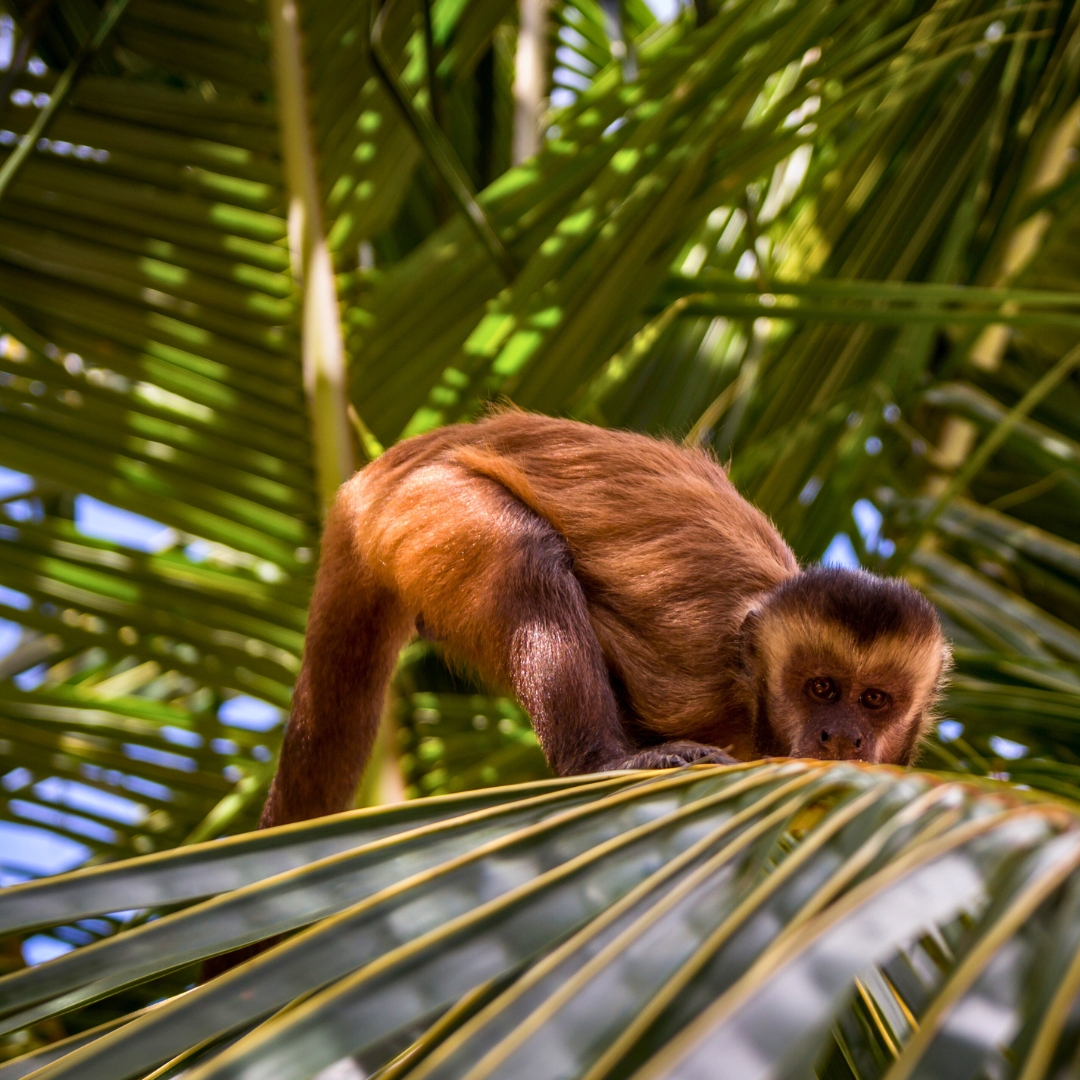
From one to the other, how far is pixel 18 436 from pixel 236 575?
27.0 inches

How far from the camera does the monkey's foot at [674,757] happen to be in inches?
93.1

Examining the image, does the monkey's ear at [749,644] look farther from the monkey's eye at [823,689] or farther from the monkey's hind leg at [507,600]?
the monkey's hind leg at [507,600]

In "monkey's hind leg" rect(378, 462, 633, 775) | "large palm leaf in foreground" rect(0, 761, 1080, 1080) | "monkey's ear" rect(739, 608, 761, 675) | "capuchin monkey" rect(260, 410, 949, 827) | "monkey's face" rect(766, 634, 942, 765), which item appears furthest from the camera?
"monkey's ear" rect(739, 608, 761, 675)

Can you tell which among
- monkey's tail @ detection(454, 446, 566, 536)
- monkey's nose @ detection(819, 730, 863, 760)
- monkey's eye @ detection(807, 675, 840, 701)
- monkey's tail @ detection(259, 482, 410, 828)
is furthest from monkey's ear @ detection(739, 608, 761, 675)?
monkey's tail @ detection(259, 482, 410, 828)

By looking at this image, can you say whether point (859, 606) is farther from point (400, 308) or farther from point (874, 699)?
point (400, 308)

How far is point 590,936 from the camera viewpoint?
96 centimetres

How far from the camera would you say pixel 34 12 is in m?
3.16

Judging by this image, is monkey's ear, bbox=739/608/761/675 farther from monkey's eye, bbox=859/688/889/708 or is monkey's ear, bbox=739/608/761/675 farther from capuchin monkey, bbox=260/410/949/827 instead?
monkey's eye, bbox=859/688/889/708

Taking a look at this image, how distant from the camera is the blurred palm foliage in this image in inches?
113

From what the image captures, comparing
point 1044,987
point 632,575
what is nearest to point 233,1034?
point 1044,987

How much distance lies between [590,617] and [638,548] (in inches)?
9.0

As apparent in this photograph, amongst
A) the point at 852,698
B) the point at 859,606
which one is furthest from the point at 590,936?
the point at 852,698

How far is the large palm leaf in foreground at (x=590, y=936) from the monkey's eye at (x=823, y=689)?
1.57 meters

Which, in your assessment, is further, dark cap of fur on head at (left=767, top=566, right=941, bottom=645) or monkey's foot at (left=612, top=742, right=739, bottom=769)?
dark cap of fur on head at (left=767, top=566, right=941, bottom=645)
